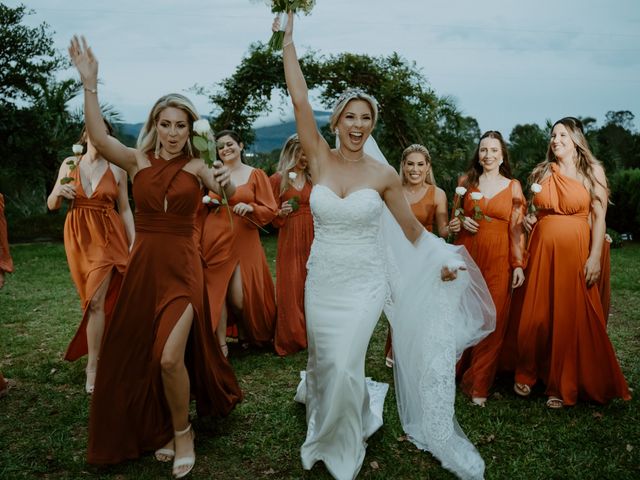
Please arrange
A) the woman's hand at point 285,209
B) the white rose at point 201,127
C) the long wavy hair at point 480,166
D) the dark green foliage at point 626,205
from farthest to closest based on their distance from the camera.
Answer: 1. the dark green foliage at point 626,205
2. the woman's hand at point 285,209
3. the long wavy hair at point 480,166
4. the white rose at point 201,127

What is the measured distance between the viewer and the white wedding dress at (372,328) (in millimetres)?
4047

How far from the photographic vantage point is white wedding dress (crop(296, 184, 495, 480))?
4.05 m

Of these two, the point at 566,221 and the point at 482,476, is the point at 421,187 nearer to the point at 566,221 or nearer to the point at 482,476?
the point at 566,221

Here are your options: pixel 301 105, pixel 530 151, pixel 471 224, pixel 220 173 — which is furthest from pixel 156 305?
pixel 530 151

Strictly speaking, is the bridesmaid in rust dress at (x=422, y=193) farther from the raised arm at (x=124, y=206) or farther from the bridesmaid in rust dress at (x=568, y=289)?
the raised arm at (x=124, y=206)

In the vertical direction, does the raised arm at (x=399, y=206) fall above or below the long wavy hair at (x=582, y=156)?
below

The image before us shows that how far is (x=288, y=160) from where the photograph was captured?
24.5 feet

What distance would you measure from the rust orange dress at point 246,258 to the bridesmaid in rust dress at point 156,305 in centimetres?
248

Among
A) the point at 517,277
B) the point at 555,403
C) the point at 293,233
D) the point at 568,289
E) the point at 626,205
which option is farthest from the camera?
the point at 626,205

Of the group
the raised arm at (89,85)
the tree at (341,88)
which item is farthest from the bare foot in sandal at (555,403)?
the tree at (341,88)

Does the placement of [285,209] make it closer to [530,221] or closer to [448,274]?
[530,221]

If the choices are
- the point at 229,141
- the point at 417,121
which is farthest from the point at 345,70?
the point at 229,141

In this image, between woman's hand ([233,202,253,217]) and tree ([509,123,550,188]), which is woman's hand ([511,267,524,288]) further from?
tree ([509,123,550,188])

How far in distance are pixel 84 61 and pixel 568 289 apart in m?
4.70
